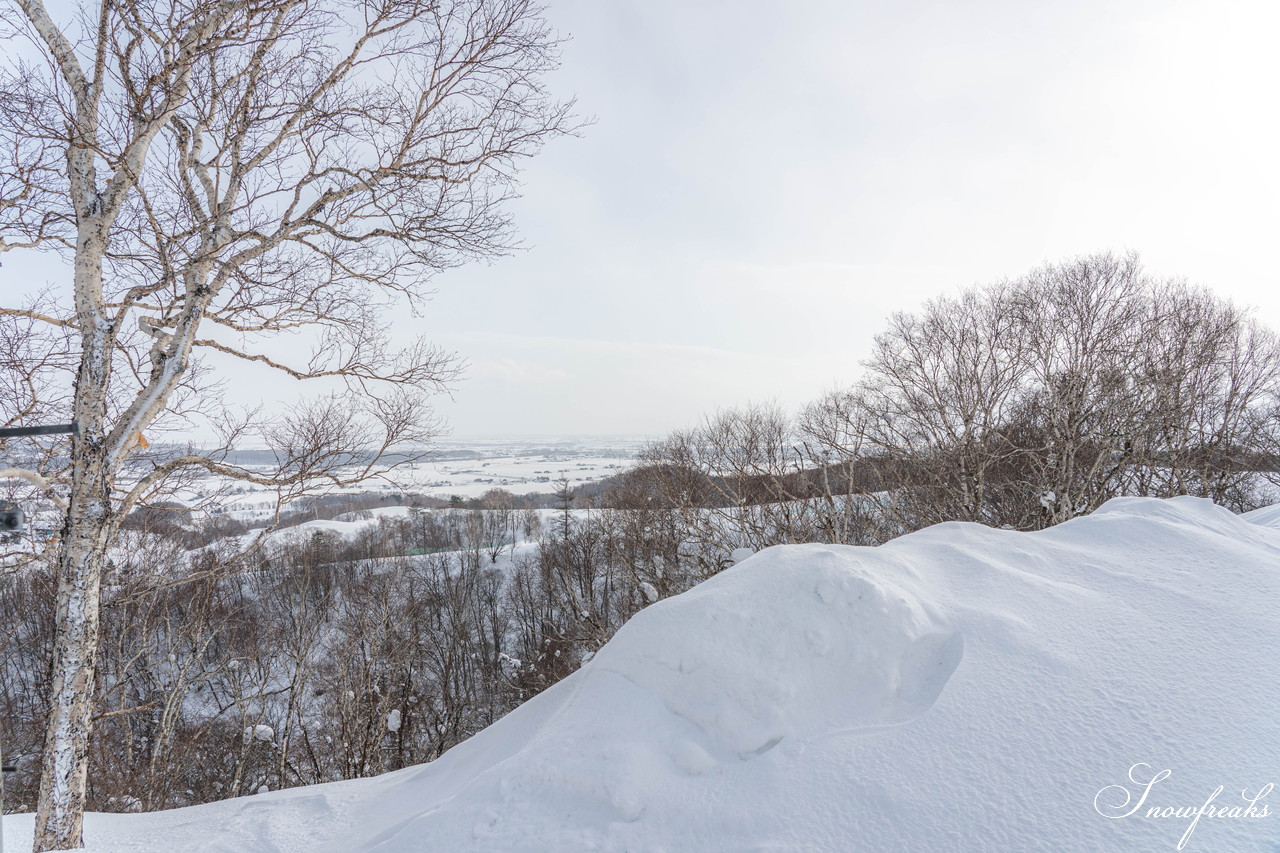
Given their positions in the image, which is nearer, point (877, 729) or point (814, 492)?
point (877, 729)

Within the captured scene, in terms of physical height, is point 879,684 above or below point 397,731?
above

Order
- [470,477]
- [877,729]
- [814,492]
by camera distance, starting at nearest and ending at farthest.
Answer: [877,729]
[814,492]
[470,477]

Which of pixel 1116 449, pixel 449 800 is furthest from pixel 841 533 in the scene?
pixel 449 800

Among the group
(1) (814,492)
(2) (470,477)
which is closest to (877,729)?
(1) (814,492)

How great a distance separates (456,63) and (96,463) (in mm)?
4950

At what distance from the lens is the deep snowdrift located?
2.10 m

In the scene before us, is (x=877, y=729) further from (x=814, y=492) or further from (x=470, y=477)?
(x=470, y=477)

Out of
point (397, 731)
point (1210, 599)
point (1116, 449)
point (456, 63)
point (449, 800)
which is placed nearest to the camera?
point (449, 800)

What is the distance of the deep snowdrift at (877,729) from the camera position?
2.10m

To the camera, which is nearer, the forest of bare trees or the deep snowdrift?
the deep snowdrift

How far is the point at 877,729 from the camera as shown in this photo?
255 centimetres

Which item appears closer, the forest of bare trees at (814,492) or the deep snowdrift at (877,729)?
the deep snowdrift at (877,729)

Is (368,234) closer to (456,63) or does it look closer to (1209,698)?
(456,63)

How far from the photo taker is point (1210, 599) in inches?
133
